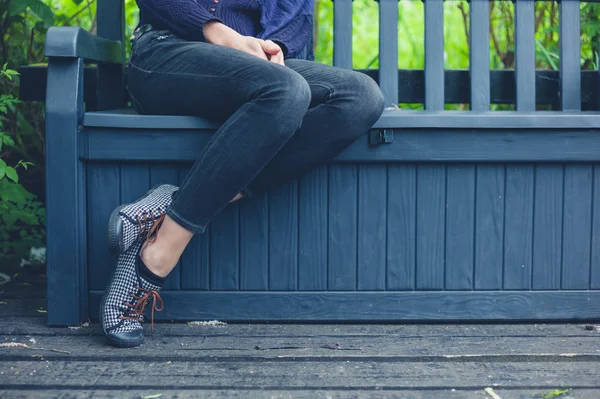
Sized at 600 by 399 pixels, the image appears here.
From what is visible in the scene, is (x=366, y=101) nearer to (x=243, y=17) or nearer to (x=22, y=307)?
(x=243, y=17)

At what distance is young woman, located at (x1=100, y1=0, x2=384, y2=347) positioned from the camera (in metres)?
1.77

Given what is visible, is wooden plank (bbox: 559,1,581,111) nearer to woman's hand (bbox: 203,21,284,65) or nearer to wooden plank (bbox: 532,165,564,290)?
wooden plank (bbox: 532,165,564,290)

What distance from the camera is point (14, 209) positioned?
2430 millimetres

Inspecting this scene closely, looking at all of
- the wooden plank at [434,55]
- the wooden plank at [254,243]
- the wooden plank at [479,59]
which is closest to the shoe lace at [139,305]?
the wooden plank at [254,243]

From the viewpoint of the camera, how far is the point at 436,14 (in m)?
2.34

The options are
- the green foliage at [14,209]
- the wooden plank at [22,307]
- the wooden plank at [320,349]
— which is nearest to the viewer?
the wooden plank at [320,349]

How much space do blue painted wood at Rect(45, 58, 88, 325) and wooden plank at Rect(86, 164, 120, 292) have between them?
3 cm

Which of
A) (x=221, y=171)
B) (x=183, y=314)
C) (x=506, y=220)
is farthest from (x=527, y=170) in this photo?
(x=183, y=314)

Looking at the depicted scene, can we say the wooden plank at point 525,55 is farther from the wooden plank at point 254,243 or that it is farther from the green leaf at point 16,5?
the green leaf at point 16,5

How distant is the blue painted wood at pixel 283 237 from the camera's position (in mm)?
2004

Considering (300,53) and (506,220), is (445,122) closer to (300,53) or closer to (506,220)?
(506,220)

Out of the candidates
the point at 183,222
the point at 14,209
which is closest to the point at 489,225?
the point at 183,222

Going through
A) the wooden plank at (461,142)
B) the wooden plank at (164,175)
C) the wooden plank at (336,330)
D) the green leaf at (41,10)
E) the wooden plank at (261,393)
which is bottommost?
the wooden plank at (261,393)

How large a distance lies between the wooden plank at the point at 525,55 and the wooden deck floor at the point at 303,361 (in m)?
0.70
